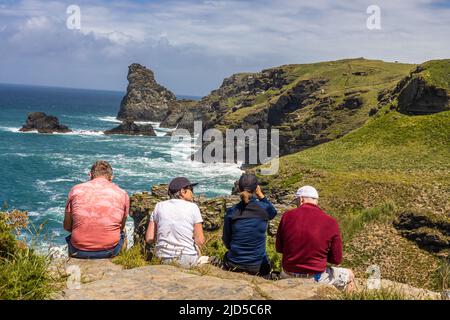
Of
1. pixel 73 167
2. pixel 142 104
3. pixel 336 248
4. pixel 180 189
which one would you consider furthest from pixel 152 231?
pixel 142 104

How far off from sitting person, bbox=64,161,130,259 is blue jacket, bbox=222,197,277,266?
221 centimetres

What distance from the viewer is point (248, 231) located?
9.36 m

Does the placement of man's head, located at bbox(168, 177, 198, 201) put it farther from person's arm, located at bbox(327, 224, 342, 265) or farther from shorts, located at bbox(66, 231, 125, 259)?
person's arm, located at bbox(327, 224, 342, 265)

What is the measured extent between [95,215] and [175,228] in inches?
63.2

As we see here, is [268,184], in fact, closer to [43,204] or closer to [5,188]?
[43,204]

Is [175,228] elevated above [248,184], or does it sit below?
below

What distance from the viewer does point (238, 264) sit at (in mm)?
9234

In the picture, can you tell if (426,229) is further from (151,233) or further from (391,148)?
(391,148)

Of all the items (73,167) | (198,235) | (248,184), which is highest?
(248,184)

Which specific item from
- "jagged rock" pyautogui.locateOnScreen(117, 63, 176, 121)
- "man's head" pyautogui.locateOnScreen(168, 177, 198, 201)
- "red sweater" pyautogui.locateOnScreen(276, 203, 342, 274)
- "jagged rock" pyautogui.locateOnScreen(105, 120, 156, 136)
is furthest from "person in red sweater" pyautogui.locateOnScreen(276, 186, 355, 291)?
"jagged rock" pyautogui.locateOnScreen(117, 63, 176, 121)

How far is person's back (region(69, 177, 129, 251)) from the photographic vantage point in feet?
29.9

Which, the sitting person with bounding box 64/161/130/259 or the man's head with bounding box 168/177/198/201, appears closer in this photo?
the sitting person with bounding box 64/161/130/259

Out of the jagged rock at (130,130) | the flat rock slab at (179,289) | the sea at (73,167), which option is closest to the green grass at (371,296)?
the flat rock slab at (179,289)
